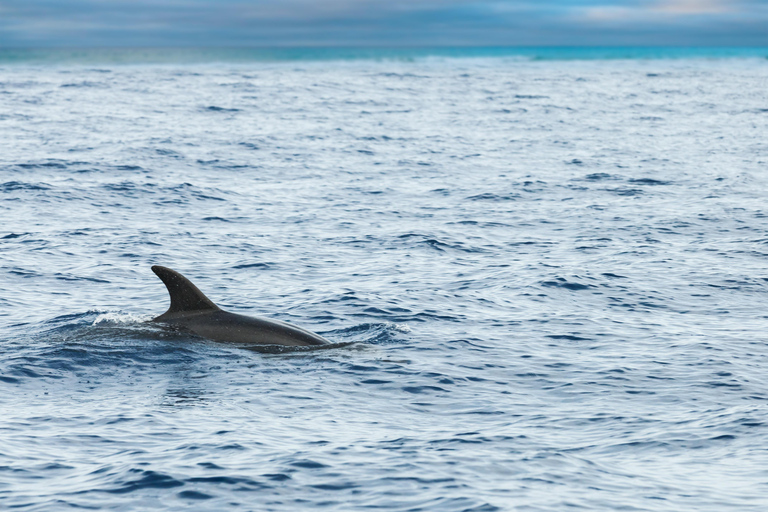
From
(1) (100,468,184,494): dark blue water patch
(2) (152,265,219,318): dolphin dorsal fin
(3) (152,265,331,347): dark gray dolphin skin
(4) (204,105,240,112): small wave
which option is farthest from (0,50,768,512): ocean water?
(4) (204,105,240,112): small wave

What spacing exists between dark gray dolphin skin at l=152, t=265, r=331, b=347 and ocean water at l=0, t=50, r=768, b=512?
1.12ft

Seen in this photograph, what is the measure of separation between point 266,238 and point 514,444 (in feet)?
51.0

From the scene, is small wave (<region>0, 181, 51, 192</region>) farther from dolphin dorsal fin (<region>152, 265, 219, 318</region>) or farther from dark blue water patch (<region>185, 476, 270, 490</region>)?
dark blue water patch (<region>185, 476, 270, 490</region>)

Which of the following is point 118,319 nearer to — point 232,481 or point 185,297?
point 185,297

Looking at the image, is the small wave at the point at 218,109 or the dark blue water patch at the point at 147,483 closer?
the dark blue water patch at the point at 147,483

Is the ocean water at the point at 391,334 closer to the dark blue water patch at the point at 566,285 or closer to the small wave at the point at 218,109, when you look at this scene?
the dark blue water patch at the point at 566,285

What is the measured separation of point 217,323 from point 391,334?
3.10 meters

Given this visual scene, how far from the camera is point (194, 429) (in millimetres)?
13039

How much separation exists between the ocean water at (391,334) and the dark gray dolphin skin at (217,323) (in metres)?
0.34

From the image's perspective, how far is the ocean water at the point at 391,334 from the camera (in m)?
11.6

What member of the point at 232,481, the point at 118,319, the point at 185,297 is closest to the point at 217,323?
the point at 185,297

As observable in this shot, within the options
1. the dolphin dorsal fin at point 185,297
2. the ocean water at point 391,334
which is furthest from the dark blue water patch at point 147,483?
the dolphin dorsal fin at point 185,297

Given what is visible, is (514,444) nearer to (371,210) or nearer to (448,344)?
(448,344)

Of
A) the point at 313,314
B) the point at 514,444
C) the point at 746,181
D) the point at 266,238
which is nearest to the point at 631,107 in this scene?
the point at 746,181
